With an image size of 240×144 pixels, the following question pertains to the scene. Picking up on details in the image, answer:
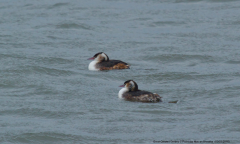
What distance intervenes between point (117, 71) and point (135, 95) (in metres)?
3.11

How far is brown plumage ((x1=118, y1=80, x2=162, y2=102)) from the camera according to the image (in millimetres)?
10703

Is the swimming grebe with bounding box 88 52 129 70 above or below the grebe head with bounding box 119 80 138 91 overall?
above

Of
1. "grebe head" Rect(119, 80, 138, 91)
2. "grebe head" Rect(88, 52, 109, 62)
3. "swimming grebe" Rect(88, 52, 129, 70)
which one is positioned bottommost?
"grebe head" Rect(119, 80, 138, 91)

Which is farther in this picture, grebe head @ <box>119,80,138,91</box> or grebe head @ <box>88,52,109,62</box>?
grebe head @ <box>88,52,109,62</box>

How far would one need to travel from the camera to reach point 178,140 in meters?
8.28

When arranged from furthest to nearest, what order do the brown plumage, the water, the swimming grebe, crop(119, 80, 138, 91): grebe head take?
the swimming grebe
crop(119, 80, 138, 91): grebe head
the brown plumage
the water

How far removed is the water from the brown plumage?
190 mm

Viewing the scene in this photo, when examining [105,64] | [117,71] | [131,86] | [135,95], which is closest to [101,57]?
[105,64]

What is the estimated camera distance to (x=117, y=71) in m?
14.1

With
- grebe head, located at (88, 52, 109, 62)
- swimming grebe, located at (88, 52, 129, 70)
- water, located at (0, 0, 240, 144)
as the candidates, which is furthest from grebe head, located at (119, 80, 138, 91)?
grebe head, located at (88, 52, 109, 62)

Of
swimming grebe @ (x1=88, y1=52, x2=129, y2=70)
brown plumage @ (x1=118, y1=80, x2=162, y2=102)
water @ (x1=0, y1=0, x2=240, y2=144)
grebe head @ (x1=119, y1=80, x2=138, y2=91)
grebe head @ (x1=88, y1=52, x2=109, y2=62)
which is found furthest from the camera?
grebe head @ (x1=88, y1=52, x2=109, y2=62)

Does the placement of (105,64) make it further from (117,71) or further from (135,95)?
(135,95)

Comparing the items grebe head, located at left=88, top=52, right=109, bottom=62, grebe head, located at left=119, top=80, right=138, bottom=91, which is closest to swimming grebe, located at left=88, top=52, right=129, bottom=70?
grebe head, located at left=88, top=52, right=109, bottom=62

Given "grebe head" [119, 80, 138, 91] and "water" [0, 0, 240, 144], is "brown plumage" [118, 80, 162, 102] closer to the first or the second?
"grebe head" [119, 80, 138, 91]
